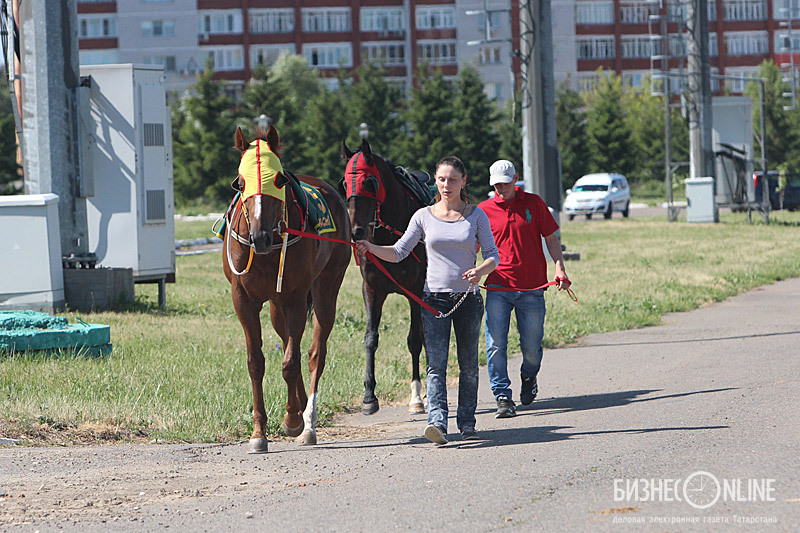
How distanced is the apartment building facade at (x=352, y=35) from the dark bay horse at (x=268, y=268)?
288 ft

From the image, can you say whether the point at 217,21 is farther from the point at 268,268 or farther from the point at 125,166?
the point at 268,268

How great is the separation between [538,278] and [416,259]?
3.91 feet

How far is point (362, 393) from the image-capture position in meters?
11.1

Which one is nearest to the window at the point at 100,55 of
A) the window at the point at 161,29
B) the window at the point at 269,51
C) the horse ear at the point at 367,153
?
the window at the point at 161,29

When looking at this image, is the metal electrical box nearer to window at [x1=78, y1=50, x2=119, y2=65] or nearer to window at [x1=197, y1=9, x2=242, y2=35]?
window at [x1=197, y1=9, x2=242, y2=35]

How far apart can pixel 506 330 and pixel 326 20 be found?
90.9 meters

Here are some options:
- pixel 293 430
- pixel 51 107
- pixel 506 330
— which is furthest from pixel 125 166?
pixel 293 430

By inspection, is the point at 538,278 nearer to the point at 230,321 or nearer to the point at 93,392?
the point at 93,392

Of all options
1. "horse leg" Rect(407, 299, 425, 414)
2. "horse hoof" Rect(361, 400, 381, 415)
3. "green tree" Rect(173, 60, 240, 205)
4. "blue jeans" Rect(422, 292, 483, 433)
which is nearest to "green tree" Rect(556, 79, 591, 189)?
"green tree" Rect(173, 60, 240, 205)

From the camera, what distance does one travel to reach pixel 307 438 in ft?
29.1

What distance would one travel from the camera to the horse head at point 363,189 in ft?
32.6

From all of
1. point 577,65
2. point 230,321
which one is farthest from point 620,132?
point 230,321

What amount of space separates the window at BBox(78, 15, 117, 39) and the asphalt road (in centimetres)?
9120

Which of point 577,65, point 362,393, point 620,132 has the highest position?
point 577,65
